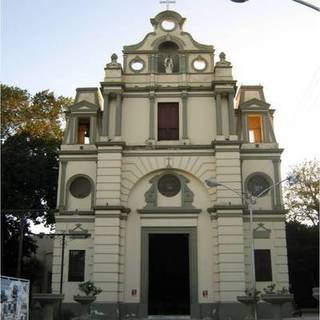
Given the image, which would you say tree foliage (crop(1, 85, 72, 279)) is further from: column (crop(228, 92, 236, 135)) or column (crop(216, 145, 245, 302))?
column (crop(228, 92, 236, 135))

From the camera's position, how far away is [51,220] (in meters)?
38.4

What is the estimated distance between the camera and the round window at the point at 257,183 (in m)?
31.6

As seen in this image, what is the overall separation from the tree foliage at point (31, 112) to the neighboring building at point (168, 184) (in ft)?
27.4

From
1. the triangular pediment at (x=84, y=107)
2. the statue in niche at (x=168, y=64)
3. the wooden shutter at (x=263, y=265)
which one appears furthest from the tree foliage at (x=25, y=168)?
the wooden shutter at (x=263, y=265)

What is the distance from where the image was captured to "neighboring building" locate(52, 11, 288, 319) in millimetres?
29422

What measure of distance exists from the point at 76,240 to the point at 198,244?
7057 millimetres

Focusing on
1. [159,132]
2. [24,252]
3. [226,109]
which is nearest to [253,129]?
[226,109]

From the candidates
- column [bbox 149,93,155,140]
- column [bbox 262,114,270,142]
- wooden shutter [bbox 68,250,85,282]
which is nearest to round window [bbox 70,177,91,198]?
wooden shutter [bbox 68,250,85,282]

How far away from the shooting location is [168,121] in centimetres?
3256

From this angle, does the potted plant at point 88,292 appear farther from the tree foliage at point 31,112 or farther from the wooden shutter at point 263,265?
the tree foliage at point 31,112

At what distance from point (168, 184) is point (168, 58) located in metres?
8.23

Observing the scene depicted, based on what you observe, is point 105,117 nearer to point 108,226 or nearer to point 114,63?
point 114,63

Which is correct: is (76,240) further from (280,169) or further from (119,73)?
(280,169)

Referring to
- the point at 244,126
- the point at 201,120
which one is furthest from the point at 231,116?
the point at 201,120
